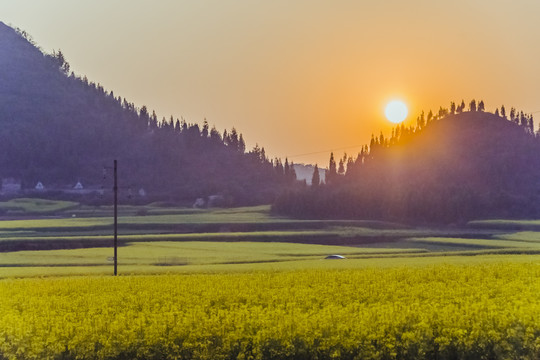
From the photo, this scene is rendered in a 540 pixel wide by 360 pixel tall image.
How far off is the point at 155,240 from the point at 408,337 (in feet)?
255

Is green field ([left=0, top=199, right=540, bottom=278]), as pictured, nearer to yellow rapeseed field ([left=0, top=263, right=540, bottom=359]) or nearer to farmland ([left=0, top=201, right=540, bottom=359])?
farmland ([left=0, top=201, right=540, bottom=359])

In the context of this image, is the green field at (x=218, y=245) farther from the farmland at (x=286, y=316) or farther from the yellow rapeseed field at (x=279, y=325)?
the yellow rapeseed field at (x=279, y=325)

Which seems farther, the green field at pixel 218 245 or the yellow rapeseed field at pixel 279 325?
→ the green field at pixel 218 245

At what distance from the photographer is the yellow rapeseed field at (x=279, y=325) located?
20484 mm

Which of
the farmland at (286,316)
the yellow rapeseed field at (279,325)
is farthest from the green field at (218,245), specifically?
the yellow rapeseed field at (279,325)

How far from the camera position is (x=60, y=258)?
69.4 metres

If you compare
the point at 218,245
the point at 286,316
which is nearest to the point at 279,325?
the point at 286,316

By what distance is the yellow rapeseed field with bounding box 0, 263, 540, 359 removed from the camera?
20484 mm

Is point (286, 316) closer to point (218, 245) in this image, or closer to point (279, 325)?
point (279, 325)

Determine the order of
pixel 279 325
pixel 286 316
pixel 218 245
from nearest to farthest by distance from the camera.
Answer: pixel 279 325
pixel 286 316
pixel 218 245

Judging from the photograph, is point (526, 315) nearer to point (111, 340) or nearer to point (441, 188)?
point (111, 340)

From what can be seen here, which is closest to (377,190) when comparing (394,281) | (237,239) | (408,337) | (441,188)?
(441,188)

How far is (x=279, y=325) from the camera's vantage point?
20906mm

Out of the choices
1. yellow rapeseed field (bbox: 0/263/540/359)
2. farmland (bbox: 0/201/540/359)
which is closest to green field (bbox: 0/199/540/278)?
farmland (bbox: 0/201/540/359)
